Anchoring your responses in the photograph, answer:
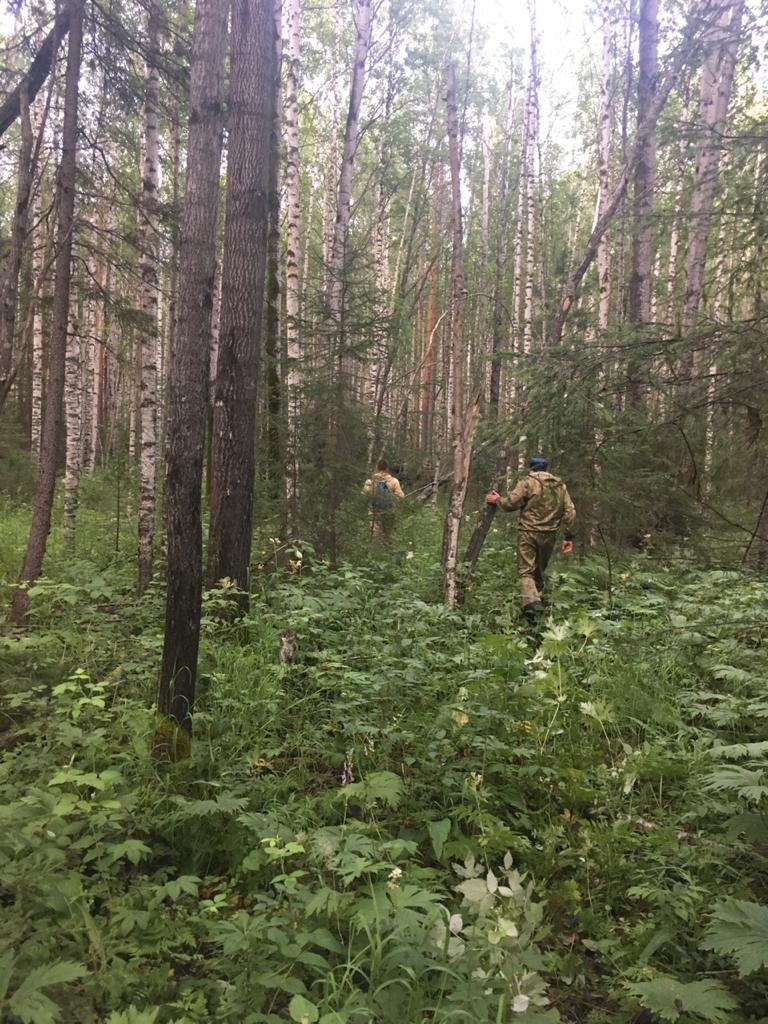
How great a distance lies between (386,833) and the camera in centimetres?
295

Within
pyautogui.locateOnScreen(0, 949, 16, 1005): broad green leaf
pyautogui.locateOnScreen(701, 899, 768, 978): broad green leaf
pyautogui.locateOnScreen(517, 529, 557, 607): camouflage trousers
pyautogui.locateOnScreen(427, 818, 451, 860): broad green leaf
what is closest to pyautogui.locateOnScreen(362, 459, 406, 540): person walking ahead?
pyautogui.locateOnScreen(517, 529, 557, 607): camouflage trousers

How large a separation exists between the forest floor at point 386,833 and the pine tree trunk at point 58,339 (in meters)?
1.40

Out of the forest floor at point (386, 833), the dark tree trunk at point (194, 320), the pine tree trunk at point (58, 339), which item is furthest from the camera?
the pine tree trunk at point (58, 339)

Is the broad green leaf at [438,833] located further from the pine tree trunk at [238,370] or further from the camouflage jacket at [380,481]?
the camouflage jacket at [380,481]

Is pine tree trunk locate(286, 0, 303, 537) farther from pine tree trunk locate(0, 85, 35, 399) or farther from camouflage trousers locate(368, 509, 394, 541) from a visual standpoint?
pine tree trunk locate(0, 85, 35, 399)

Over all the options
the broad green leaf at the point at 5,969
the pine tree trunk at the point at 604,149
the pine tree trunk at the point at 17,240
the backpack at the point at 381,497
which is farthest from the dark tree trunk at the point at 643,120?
the broad green leaf at the point at 5,969

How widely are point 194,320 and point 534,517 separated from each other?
4.97m

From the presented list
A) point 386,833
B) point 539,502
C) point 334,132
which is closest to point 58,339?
point 539,502

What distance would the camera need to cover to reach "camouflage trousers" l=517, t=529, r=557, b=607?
281 inches

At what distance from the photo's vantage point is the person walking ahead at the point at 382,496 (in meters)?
8.62

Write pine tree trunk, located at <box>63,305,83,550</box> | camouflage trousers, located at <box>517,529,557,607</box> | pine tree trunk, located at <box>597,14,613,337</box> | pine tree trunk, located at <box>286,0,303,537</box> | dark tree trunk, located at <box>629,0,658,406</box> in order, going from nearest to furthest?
camouflage trousers, located at <box>517,529,557,607</box>
pine tree trunk, located at <box>286,0,303,537</box>
pine tree trunk, located at <box>63,305,83,550</box>
dark tree trunk, located at <box>629,0,658,406</box>
pine tree trunk, located at <box>597,14,613,337</box>

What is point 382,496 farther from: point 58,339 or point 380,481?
point 58,339

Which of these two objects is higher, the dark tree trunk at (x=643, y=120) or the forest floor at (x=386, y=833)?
the dark tree trunk at (x=643, y=120)

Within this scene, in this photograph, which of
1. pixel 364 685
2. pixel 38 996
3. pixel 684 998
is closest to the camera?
pixel 38 996
